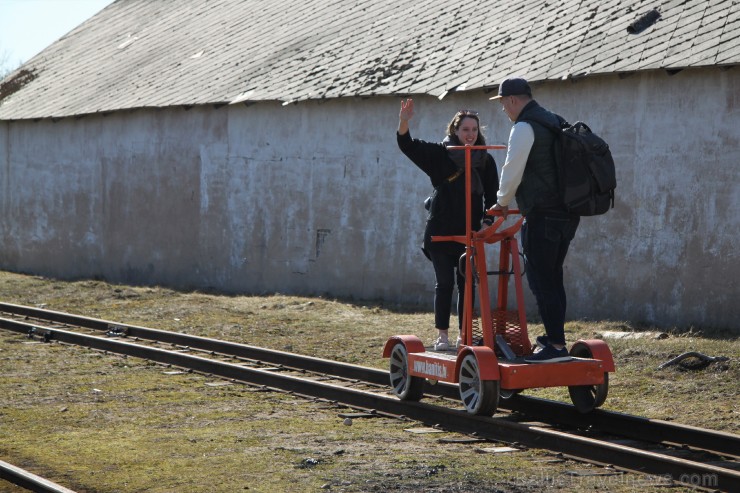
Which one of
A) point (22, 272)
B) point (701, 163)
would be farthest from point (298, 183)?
point (22, 272)

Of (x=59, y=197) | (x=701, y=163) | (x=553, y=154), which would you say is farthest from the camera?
(x=59, y=197)

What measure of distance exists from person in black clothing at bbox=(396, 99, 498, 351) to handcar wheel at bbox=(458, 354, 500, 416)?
2.14ft

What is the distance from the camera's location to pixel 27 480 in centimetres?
594

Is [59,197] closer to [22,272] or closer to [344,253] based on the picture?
[22,272]

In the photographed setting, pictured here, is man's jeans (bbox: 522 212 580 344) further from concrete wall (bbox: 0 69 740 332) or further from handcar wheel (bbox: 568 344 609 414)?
concrete wall (bbox: 0 69 740 332)

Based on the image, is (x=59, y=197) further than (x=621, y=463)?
Yes

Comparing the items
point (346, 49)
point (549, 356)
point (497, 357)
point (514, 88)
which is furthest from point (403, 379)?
point (346, 49)

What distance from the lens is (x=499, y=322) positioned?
7809 millimetres

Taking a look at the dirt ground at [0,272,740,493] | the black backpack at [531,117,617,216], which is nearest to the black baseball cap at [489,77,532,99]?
the black backpack at [531,117,617,216]

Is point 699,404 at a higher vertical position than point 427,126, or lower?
lower

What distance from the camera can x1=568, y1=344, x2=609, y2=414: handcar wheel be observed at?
24.4ft

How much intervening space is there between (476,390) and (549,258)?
1002 mm

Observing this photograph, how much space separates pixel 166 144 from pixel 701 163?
12224 millimetres

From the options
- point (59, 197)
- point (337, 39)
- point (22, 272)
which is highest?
point (337, 39)
